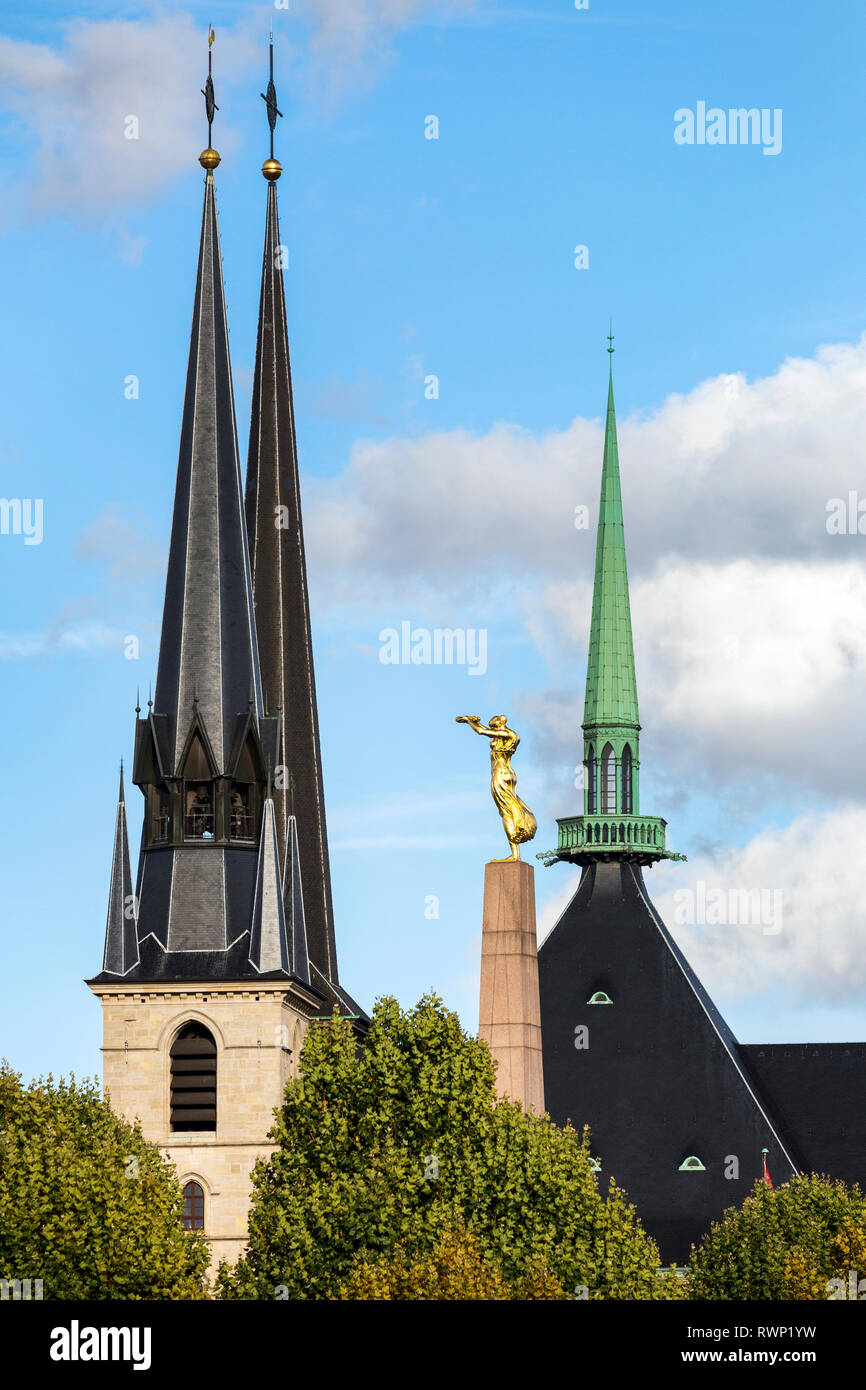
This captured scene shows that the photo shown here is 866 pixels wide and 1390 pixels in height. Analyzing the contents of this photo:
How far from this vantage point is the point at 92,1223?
234ft

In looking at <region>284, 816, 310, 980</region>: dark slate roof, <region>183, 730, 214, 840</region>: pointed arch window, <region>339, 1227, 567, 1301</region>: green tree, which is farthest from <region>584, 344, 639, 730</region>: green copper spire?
<region>339, 1227, 567, 1301</region>: green tree

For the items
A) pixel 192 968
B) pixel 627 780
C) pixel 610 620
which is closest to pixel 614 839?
pixel 627 780

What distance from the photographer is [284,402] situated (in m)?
119

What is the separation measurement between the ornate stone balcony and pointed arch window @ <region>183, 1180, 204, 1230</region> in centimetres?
4357

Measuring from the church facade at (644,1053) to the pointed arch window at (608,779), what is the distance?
0.30 ft

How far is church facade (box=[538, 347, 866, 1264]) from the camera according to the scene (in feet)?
396

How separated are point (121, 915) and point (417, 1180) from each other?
64.8 feet

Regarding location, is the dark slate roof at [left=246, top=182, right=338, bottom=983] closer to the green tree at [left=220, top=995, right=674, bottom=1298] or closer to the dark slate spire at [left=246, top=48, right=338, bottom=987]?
the dark slate spire at [left=246, top=48, right=338, bottom=987]

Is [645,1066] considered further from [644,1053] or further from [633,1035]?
[633,1035]

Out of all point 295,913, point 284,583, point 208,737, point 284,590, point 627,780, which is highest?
point 284,583

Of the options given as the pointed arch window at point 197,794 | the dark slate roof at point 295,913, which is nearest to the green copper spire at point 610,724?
the dark slate roof at point 295,913
